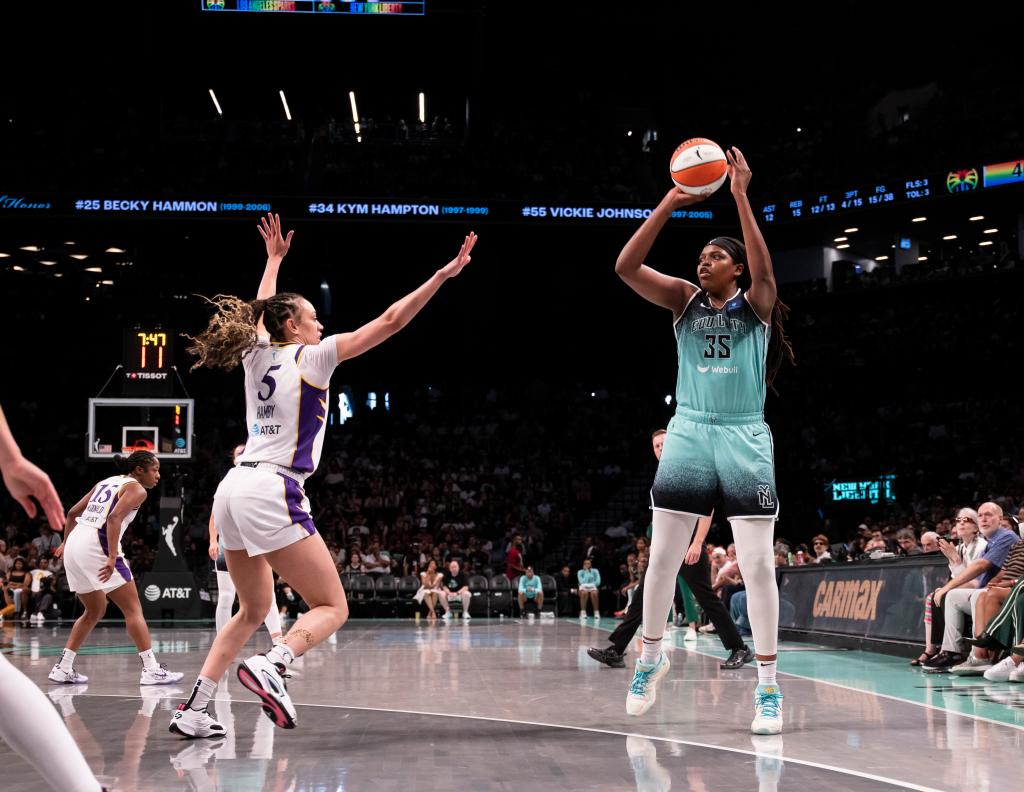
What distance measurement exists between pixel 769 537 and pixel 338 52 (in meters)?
23.6

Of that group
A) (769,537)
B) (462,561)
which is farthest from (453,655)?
(462,561)

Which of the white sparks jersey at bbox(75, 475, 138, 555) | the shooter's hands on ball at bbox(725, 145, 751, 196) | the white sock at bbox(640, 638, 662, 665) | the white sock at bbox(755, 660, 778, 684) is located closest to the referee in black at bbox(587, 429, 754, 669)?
the white sock at bbox(640, 638, 662, 665)

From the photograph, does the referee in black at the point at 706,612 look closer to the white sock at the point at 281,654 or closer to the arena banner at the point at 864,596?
the arena banner at the point at 864,596

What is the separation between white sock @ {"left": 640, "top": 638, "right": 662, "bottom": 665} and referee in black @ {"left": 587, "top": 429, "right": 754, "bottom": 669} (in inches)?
98.5

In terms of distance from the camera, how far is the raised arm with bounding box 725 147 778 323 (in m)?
4.90

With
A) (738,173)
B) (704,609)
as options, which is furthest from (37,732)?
(704,609)

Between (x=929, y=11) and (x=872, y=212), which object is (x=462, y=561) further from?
(x=929, y=11)

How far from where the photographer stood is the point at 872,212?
2675 cm

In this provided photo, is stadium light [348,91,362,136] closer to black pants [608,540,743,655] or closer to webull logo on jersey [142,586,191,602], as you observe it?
webull logo on jersey [142,586,191,602]

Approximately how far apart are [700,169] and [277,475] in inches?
97.2

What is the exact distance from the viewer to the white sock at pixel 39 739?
2420 mm

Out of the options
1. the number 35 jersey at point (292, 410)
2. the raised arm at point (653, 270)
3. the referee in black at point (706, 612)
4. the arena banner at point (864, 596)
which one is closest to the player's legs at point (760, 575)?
the raised arm at point (653, 270)

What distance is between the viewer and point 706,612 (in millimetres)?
8453

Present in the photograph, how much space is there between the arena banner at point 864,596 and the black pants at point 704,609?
2188mm
